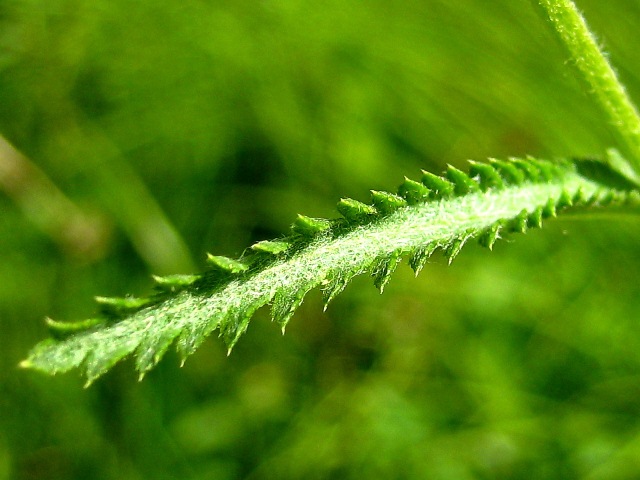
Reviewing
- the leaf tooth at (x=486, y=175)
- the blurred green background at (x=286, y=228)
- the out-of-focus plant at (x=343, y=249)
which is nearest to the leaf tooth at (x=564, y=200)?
the out-of-focus plant at (x=343, y=249)

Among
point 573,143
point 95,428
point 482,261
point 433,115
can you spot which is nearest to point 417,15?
point 433,115

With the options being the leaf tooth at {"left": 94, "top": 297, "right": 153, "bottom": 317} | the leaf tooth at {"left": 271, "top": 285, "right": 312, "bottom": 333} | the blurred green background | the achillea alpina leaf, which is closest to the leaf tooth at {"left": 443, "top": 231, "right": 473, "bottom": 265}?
the achillea alpina leaf

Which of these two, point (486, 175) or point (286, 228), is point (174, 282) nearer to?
point (486, 175)

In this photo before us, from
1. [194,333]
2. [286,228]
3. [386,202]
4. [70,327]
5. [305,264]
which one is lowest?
[286,228]

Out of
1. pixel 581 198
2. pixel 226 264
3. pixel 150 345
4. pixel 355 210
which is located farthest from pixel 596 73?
pixel 150 345

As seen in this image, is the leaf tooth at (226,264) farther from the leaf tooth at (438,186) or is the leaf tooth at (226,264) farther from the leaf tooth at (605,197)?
the leaf tooth at (605,197)

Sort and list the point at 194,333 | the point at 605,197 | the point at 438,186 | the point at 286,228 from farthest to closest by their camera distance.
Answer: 1. the point at 286,228
2. the point at 605,197
3. the point at 438,186
4. the point at 194,333

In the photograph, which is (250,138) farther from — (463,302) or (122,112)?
(463,302)

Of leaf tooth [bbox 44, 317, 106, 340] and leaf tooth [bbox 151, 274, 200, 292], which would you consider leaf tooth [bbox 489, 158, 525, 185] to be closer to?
leaf tooth [bbox 151, 274, 200, 292]
